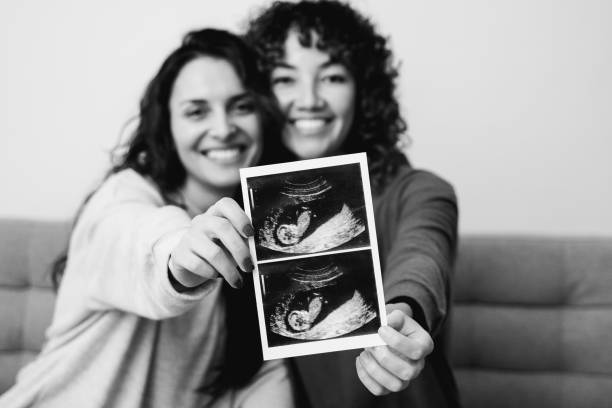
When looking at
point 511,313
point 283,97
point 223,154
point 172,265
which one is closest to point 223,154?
point 223,154

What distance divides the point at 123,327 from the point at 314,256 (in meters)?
0.46

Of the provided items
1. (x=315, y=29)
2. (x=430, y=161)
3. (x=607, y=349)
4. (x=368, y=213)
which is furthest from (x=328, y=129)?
(x=607, y=349)

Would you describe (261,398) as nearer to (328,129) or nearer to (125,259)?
(125,259)

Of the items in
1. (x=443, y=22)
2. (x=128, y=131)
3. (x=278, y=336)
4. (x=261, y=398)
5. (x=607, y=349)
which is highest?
(x=443, y=22)

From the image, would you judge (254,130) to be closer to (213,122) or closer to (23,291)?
(213,122)

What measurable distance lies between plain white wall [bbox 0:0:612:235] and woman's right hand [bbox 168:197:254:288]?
97 cm

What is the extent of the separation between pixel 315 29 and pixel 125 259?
712 millimetres

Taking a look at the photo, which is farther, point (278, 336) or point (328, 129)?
point (328, 129)

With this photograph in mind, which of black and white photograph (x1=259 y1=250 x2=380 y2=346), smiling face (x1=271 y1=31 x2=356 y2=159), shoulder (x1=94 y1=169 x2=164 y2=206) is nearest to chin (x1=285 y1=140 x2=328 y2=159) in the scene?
smiling face (x1=271 y1=31 x2=356 y2=159)

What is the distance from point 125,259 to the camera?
35.0 inches

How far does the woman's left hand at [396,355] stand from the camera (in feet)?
2.41

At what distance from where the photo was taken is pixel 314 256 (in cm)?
77

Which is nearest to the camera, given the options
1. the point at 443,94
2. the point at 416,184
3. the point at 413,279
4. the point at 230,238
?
the point at 230,238

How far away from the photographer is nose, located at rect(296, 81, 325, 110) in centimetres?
125
